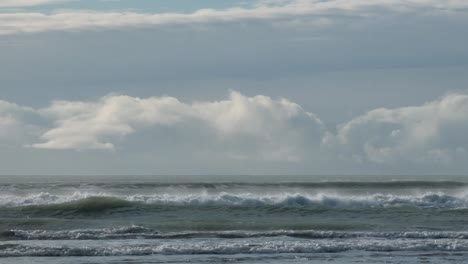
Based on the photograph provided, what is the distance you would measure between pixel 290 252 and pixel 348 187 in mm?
33641

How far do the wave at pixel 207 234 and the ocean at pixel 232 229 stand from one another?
0.03 meters

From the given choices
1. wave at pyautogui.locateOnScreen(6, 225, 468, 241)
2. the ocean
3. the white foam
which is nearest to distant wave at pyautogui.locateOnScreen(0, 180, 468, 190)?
the ocean

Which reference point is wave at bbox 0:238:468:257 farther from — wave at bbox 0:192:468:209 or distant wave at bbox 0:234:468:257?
wave at bbox 0:192:468:209

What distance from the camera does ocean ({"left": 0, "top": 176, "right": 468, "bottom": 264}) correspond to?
24.5 m

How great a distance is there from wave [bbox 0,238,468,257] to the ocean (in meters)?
0.03

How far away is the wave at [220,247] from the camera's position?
2486cm

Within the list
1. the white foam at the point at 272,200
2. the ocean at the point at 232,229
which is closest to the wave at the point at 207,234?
the ocean at the point at 232,229

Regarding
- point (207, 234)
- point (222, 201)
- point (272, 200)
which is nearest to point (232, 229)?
point (207, 234)

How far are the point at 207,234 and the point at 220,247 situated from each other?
13.1ft

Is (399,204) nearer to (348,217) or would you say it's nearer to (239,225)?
(348,217)

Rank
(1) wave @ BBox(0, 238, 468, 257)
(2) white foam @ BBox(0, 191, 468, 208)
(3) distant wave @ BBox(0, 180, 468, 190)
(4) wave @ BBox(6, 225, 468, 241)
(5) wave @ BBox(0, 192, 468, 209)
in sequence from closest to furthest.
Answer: (1) wave @ BBox(0, 238, 468, 257) → (4) wave @ BBox(6, 225, 468, 241) → (5) wave @ BBox(0, 192, 468, 209) → (2) white foam @ BBox(0, 191, 468, 208) → (3) distant wave @ BBox(0, 180, 468, 190)

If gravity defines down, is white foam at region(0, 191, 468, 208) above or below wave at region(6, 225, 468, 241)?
above

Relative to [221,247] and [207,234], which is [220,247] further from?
[207,234]

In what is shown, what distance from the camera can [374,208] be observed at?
41.8m
